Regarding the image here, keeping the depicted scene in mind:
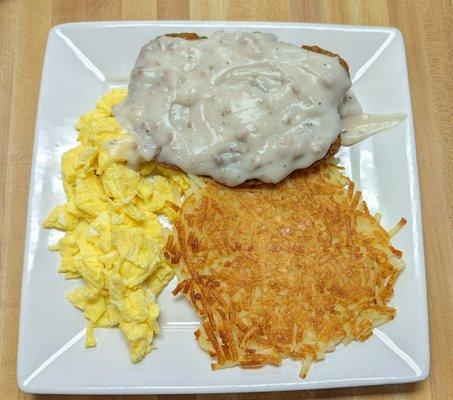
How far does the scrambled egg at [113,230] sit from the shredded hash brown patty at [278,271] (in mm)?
114

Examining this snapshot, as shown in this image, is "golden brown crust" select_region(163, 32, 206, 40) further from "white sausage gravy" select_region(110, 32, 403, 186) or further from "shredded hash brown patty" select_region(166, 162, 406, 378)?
"shredded hash brown patty" select_region(166, 162, 406, 378)

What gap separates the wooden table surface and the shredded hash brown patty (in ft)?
0.93

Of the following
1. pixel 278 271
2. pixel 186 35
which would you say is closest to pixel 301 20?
pixel 186 35

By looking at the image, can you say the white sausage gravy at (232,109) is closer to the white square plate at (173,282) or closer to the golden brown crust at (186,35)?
the golden brown crust at (186,35)

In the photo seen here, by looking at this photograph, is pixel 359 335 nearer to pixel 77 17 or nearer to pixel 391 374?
pixel 391 374

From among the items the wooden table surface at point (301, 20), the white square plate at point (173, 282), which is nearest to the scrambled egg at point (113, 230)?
the white square plate at point (173, 282)

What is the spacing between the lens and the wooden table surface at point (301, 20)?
258 centimetres

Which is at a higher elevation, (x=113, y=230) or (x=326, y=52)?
(x=326, y=52)

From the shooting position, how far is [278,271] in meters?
2.38

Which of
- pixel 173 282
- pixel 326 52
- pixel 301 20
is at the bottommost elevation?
A: pixel 173 282

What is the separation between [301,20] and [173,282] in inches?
63.3

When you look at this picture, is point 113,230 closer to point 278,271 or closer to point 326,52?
point 278,271

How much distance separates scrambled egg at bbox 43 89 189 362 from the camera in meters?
2.36

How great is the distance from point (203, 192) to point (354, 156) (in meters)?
0.78
